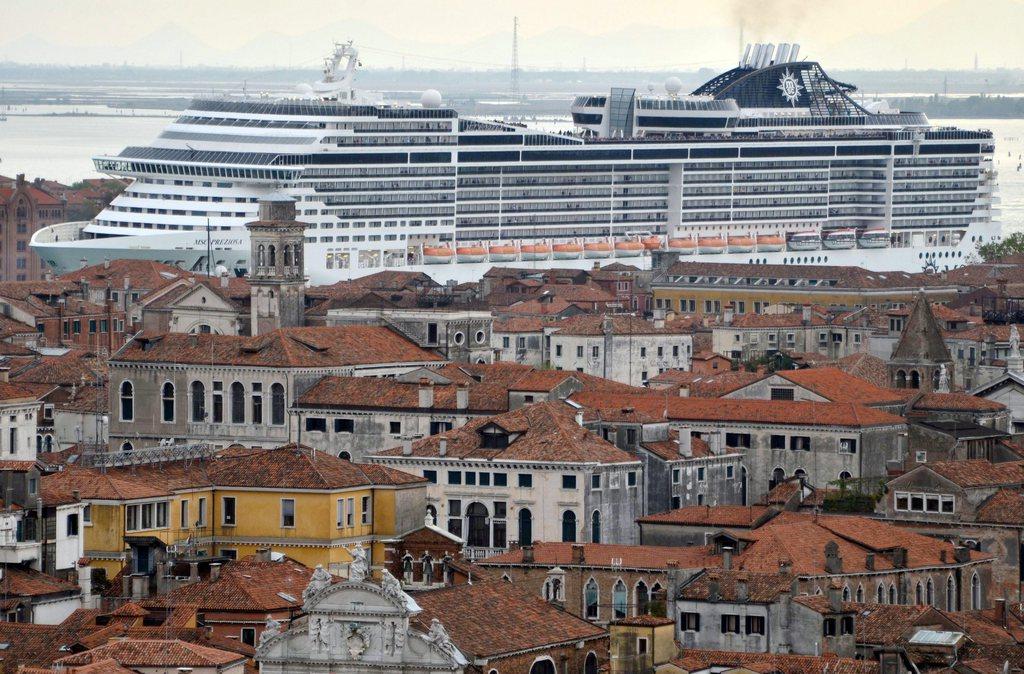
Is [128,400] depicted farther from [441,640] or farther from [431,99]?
[431,99]

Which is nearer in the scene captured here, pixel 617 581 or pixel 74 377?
pixel 617 581

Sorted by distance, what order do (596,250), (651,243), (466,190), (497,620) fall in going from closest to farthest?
1. (497,620)
2. (466,190)
3. (596,250)
4. (651,243)

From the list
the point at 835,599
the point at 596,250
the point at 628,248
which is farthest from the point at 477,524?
the point at 628,248

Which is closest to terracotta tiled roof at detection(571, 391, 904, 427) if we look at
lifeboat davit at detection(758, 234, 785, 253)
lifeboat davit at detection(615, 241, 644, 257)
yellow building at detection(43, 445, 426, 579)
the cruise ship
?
yellow building at detection(43, 445, 426, 579)

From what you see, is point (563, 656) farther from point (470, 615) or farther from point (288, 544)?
point (288, 544)

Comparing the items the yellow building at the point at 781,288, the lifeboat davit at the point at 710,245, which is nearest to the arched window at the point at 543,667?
the yellow building at the point at 781,288

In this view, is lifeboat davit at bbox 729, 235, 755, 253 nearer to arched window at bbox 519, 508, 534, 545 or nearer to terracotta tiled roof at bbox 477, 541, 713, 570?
arched window at bbox 519, 508, 534, 545

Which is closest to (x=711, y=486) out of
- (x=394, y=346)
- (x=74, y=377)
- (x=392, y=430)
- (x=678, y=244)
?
(x=392, y=430)
